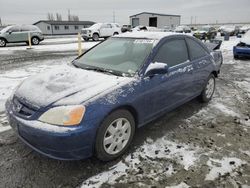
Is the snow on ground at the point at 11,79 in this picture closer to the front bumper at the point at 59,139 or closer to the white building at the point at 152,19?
the front bumper at the point at 59,139

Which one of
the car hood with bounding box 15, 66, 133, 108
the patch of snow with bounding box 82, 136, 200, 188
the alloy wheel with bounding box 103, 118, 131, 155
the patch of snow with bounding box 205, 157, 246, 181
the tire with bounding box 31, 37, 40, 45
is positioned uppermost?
the tire with bounding box 31, 37, 40, 45

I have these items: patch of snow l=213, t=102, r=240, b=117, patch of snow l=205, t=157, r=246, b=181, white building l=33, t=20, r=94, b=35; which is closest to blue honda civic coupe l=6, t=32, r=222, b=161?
patch of snow l=213, t=102, r=240, b=117

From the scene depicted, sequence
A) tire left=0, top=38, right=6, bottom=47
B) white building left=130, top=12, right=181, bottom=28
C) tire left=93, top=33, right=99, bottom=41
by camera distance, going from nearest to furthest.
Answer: tire left=0, top=38, right=6, bottom=47
tire left=93, top=33, right=99, bottom=41
white building left=130, top=12, right=181, bottom=28

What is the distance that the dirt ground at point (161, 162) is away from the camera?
278cm

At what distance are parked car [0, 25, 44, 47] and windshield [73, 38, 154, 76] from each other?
1639cm

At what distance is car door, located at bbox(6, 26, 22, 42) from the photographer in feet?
60.0

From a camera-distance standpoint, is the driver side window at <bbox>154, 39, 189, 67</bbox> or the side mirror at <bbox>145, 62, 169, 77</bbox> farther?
the driver side window at <bbox>154, 39, 189, 67</bbox>

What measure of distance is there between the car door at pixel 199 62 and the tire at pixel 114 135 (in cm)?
194

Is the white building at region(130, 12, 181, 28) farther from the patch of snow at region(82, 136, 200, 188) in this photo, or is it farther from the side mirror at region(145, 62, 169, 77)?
the patch of snow at region(82, 136, 200, 188)

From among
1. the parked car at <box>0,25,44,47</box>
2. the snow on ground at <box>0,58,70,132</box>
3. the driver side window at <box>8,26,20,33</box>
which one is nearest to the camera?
the snow on ground at <box>0,58,70,132</box>

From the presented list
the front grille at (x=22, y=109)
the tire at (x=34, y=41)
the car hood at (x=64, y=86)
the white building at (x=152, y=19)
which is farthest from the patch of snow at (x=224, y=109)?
the white building at (x=152, y=19)

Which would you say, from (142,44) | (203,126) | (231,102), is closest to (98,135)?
(142,44)

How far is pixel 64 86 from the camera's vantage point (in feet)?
10.0

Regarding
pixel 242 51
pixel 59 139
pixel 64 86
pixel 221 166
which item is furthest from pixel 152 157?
pixel 242 51
